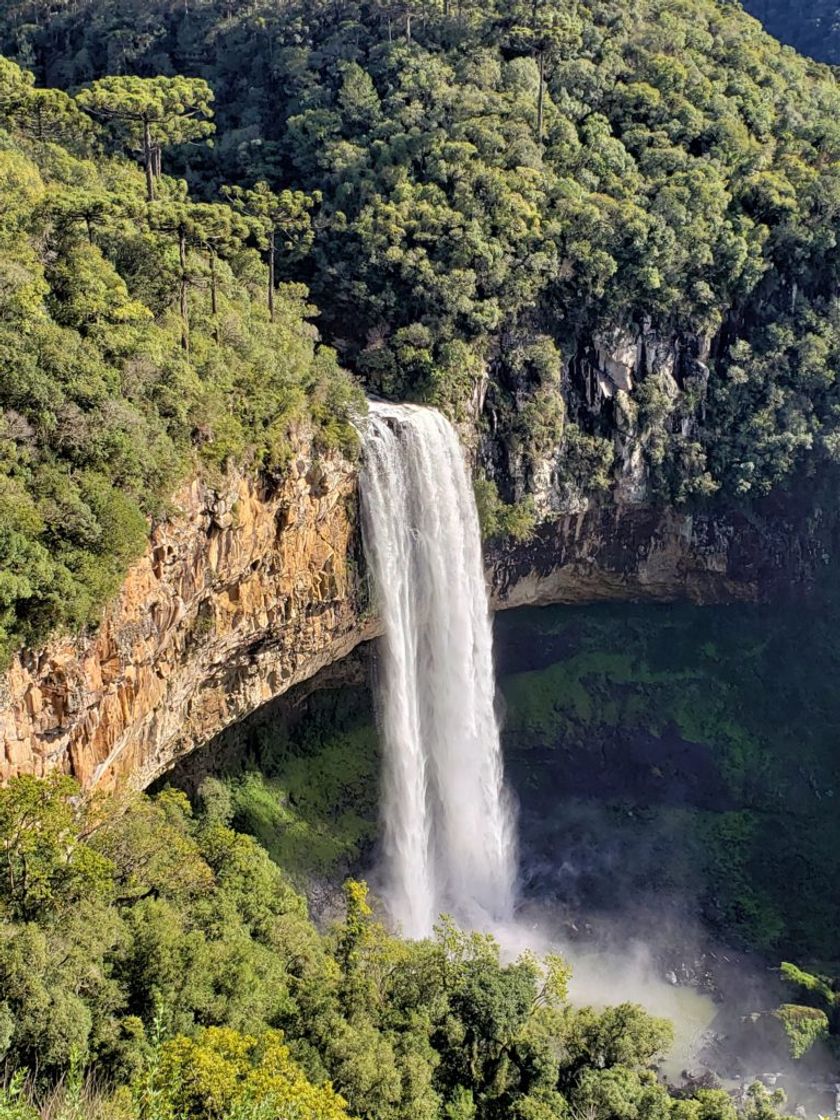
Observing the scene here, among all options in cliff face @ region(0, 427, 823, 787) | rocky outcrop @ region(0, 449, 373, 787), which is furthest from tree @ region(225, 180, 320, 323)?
cliff face @ region(0, 427, 823, 787)

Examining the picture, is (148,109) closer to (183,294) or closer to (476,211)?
(183,294)

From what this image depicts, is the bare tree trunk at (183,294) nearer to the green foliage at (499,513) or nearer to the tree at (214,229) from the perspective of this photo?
the tree at (214,229)

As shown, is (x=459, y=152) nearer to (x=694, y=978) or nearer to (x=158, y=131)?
(x=158, y=131)

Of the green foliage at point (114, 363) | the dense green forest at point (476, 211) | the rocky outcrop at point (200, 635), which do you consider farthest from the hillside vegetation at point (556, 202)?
the rocky outcrop at point (200, 635)

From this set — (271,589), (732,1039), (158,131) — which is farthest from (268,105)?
(732,1039)

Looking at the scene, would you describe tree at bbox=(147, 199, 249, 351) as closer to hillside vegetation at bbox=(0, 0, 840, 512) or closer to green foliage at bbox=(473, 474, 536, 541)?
hillside vegetation at bbox=(0, 0, 840, 512)

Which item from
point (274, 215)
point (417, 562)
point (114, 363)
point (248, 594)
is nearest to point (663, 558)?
point (417, 562)
